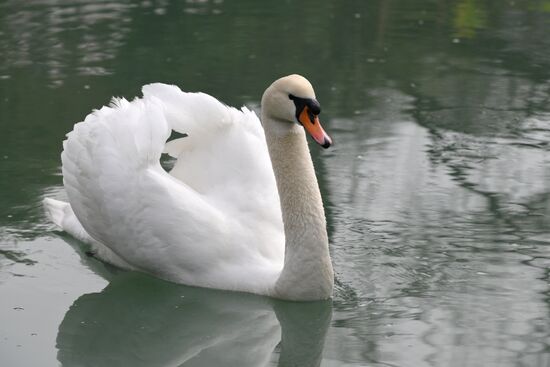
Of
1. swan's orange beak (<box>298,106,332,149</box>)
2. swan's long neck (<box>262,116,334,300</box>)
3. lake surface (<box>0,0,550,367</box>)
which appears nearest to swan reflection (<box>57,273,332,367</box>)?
lake surface (<box>0,0,550,367</box>)

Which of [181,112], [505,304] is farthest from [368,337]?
[181,112]

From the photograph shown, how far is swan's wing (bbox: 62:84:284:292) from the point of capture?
245 inches

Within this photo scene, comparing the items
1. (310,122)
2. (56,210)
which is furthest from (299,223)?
(56,210)

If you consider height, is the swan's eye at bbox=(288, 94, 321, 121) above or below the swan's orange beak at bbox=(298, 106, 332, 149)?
above

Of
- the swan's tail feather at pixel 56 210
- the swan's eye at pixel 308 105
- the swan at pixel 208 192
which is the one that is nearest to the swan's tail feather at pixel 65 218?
the swan's tail feather at pixel 56 210

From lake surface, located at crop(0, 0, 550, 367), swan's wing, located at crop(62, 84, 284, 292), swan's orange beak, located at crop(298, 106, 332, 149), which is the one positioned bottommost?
lake surface, located at crop(0, 0, 550, 367)

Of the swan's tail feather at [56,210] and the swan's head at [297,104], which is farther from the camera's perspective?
the swan's tail feather at [56,210]

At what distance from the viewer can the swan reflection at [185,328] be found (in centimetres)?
568

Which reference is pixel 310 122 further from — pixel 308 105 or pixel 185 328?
pixel 185 328

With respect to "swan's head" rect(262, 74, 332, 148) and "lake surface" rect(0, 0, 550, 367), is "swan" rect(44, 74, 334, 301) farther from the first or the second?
"lake surface" rect(0, 0, 550, 367)

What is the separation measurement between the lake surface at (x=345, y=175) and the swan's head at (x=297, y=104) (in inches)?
37.0

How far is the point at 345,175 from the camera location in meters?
8.14

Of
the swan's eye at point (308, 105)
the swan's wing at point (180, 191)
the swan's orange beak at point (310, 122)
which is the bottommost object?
the swan's wing at point (180, 191)

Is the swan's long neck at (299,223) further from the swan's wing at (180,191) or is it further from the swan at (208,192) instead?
the swan's wing at (180,191)
